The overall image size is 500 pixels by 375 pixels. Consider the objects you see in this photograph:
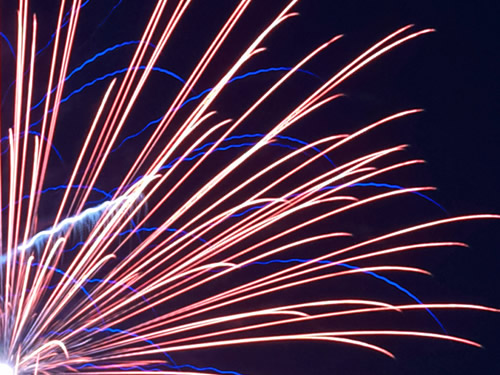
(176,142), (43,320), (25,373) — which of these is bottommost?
(25,373)

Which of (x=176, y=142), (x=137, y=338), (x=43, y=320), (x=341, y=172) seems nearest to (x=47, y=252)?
(x=43, y=320)

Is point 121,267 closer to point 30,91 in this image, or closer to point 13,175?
point 13,175

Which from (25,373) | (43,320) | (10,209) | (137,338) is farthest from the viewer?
(25,373)

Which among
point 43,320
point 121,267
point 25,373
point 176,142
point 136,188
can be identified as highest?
point 176,142

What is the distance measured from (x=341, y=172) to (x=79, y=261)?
2.92 meters

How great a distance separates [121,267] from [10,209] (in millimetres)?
1409

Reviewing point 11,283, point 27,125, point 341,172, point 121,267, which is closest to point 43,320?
point 11,283

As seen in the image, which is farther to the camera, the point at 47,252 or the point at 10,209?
the point at 47,252

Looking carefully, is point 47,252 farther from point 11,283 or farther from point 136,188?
point 136,188

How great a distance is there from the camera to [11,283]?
25.7 ft

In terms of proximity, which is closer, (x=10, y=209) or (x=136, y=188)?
(x=10, y=209)

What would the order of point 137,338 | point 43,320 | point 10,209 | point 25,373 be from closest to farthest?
point 10,209 → point 137,338 → point 43,320 → point 25,373

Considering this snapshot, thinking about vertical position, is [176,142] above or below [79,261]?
above

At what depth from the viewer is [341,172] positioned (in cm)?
779
